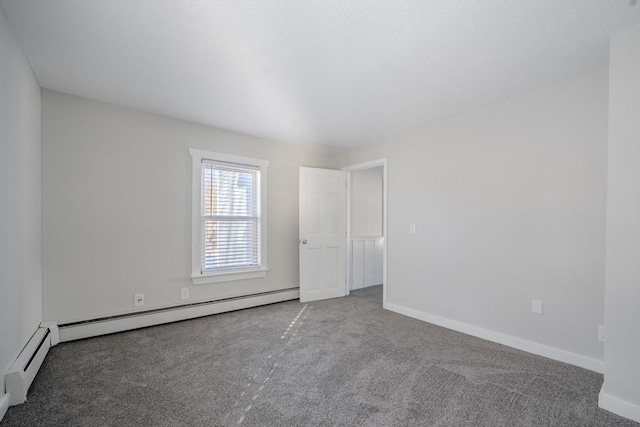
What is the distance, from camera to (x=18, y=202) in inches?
86.6

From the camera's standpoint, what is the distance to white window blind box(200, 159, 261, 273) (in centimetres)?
385

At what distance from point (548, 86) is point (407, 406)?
2920mm

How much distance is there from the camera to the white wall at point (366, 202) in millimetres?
5352

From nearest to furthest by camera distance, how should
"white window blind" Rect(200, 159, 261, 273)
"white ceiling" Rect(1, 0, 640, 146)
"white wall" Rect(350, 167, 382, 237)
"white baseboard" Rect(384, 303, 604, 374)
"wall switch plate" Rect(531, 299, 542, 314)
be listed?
1. "white ceiling" Rect(1, 0, 640, 146)
2. "white baseboard" Rect(384, 303, 604, 374)
3. "wall switch plate" Rect(531, 299, 542, 314)
4. "white window blind" Rect(200, 159, 261, 273)
5. "white wall" Rect(350, 167, 382, 237)

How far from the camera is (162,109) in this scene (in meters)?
3.33

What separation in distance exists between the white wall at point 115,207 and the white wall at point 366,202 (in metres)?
2.26

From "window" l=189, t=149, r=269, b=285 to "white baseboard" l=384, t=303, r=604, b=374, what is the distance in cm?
224

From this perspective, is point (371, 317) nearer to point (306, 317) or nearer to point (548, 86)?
point (306, 317)

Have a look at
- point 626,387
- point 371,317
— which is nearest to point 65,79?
point 371,317

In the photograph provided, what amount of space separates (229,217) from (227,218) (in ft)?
0.10

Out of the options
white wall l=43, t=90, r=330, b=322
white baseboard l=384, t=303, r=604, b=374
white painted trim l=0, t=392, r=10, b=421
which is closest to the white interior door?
white wall l=43, t=90, r=330, b=322

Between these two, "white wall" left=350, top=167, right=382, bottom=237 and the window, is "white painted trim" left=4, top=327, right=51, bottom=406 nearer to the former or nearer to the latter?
the window

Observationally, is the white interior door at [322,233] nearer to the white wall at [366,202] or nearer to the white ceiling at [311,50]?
the white wall at [366,202]

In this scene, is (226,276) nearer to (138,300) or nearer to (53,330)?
(138,300)
